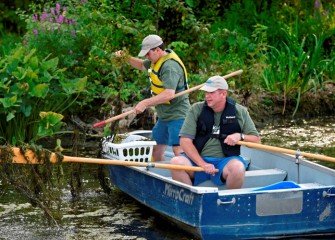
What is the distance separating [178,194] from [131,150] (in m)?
1.61

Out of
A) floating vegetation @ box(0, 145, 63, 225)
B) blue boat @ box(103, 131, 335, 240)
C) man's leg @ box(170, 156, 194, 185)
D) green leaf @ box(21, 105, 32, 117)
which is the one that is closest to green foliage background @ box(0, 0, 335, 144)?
green leaf @ box(21, 105, 32, 117)

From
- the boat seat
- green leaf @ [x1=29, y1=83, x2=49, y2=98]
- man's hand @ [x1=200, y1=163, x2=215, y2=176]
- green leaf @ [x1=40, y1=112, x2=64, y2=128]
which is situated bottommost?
the boat seat

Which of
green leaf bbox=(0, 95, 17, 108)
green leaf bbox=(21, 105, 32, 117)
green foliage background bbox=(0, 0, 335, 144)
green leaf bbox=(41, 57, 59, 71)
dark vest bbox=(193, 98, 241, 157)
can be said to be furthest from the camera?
green foliage background bbox=(0, 0, 335, 144)

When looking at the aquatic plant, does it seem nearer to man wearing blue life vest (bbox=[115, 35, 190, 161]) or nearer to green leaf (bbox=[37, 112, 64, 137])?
green leaf (bbox=[37, 112, 64, 137])

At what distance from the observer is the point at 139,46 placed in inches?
565

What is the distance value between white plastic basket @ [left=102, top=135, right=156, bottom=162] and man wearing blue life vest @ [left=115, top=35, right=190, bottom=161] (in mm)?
212

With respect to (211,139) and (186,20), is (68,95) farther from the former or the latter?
(211,139)

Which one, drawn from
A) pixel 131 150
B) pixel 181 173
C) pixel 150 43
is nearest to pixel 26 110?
pixel 131 150

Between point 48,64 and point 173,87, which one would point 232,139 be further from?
point 48,64

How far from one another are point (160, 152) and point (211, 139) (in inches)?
54.5

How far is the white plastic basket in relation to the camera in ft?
34.8

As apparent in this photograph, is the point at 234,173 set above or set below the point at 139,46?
below

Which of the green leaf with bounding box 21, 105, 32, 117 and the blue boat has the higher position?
the green leaf with bounding box 21, 105, 32, 117

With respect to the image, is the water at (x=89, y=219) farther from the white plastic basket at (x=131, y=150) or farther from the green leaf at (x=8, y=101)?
the green leaf at (x=8, y=101)
